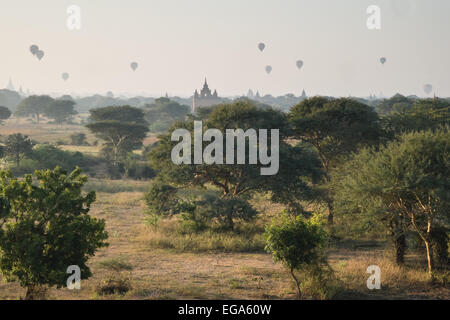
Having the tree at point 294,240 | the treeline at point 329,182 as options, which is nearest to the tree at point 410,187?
the treeline at point 329,182

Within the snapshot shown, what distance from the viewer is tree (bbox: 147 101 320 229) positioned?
2180 centimetres

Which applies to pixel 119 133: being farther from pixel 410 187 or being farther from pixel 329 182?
pixel 410 187

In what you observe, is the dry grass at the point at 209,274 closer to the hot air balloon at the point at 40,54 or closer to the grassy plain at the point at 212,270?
the grassy plain at the point at 212,270

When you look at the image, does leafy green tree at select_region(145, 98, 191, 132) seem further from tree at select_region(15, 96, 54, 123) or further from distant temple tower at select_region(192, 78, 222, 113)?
distant temple tower at select_region(192, 78, 222, 113)

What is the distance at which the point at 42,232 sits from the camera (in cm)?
1147

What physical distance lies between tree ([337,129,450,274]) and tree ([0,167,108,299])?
8.69 m

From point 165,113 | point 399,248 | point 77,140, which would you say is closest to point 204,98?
point 165,113

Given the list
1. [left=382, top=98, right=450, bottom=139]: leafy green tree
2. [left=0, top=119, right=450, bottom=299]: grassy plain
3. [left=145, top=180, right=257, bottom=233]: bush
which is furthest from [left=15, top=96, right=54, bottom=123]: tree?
[left=382, top=98, right=450, bottom=139]: leafy green tree

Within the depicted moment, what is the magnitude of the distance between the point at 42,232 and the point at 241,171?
38.9 ft

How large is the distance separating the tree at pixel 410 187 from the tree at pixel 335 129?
7.82 metres

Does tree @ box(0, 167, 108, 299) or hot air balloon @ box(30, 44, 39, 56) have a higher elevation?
hot air balloon @ box(30, 44, 39, 56)

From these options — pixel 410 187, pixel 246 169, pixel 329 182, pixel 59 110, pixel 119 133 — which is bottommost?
pixel 329 182

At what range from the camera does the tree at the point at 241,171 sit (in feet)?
71.5

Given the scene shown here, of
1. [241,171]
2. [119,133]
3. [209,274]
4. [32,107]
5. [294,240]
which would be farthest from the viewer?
[32,107]
